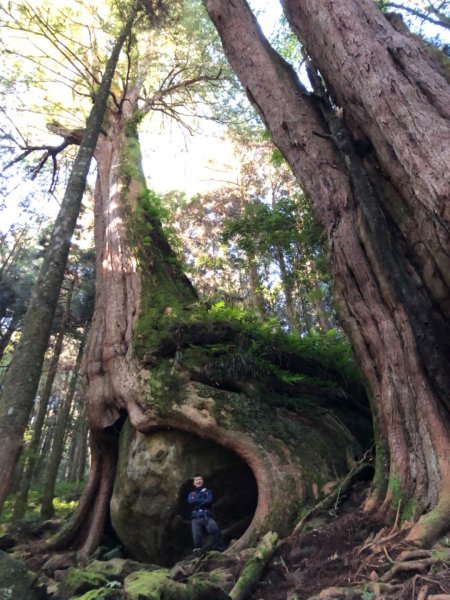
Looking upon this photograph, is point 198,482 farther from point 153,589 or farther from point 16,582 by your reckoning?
point 16,582

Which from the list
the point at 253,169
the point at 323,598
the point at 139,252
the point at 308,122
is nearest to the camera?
the point at 323,598

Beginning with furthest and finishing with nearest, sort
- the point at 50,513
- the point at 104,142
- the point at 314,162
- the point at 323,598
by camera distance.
→ the point at 104,142 < the point at 50,513 < the point at 314,162 < the point at 323,598

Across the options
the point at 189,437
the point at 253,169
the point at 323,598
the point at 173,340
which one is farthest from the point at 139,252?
the point at 253,169

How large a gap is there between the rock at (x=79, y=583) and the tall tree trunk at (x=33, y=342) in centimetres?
90

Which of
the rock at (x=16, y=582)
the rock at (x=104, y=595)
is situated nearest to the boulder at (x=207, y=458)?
the rock at (x=104, y=595)

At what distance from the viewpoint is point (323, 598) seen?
316 cm

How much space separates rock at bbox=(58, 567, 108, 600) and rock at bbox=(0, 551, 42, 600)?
0.24m

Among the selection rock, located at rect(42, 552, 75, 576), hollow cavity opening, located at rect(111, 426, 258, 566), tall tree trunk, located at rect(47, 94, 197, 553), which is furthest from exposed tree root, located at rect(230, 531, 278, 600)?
rock, located at rect(42, 552, 75, 576)

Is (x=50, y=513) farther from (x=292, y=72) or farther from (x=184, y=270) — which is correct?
(x=292, y=72)

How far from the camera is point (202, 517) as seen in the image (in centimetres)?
604

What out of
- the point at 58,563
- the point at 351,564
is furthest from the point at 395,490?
the point at 58,563

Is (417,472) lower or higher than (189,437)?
lower

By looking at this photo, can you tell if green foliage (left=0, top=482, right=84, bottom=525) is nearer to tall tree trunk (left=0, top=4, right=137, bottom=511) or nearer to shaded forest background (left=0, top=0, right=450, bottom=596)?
shaded forest background (left=0, top=0, right=450, bottom=596)

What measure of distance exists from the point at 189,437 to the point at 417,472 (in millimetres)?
3429
